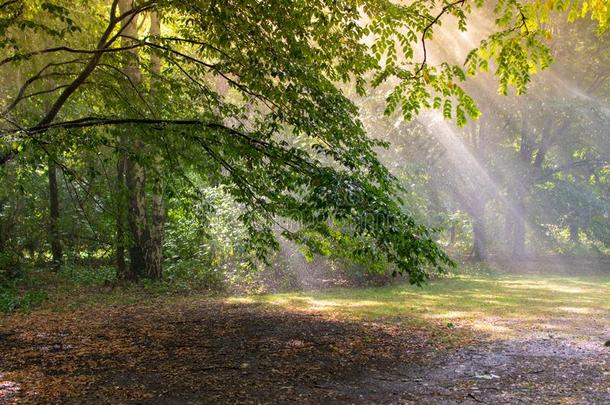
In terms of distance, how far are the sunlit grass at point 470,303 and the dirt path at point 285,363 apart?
689mm

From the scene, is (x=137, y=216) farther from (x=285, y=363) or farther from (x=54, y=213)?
(x=285, y=363)

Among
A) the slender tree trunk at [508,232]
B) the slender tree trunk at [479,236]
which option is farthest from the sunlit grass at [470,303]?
the slender tree trunk at [508,232]

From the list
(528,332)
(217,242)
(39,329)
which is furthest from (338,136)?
(217,242)

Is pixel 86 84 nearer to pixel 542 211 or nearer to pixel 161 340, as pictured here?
pixel 161 340

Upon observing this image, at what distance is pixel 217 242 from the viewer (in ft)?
48.7

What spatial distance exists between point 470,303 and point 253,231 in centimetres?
657

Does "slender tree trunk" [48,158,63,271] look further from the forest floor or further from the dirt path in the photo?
the dirt path

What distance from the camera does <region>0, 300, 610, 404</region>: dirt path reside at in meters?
4.98

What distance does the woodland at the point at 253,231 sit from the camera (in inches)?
218

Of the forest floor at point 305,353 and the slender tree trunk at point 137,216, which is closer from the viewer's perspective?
the forest floor at point 305,353

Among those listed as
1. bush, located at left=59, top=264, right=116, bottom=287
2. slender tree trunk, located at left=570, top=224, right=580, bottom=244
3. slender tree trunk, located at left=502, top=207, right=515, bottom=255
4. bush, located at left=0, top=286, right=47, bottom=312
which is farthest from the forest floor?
slender tree trunk, located at left=570, top=224, right=580, bottom=244

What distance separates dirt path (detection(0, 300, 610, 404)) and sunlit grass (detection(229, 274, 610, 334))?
689 millimetres

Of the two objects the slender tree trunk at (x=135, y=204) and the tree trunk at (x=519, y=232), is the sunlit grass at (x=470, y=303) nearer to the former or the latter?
the slender tree trunk at (x=135, y=204)

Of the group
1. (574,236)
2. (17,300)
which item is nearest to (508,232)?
(574,236)
